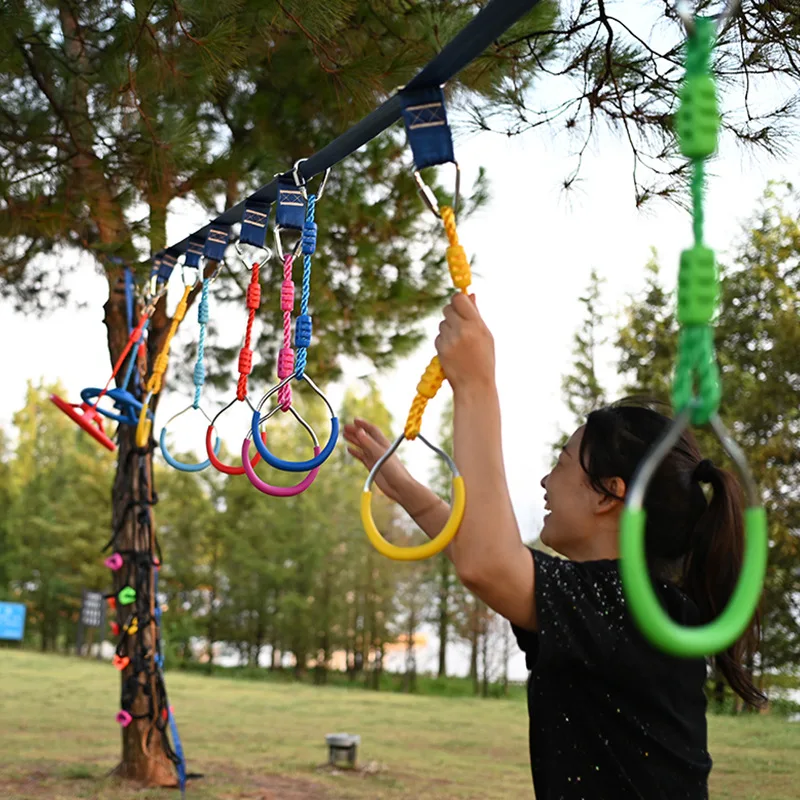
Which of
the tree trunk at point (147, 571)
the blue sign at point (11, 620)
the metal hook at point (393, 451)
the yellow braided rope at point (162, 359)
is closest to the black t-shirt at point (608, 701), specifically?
the metal hook at point (393, 451)

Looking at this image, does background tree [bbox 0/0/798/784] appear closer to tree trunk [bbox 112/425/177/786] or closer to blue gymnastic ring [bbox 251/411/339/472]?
tree trunk [bbox 112/425/177/786]

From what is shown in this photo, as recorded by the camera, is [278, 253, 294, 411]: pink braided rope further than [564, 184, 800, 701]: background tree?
No

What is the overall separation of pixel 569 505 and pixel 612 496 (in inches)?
3.0

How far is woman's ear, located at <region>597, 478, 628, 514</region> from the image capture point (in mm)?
1582

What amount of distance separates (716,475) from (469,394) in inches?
24.0

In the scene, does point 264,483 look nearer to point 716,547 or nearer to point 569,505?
point 569,505

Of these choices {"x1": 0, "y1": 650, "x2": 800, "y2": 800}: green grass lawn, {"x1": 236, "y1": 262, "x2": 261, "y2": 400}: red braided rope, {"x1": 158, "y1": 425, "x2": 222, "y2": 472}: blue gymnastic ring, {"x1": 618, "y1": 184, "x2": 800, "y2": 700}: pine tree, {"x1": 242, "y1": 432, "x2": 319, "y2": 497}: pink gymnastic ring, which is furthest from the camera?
{"x1": 618, "y1": 184, "x2": 800, "y2": 700}: pine tree

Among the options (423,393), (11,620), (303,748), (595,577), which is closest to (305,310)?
(423,393)

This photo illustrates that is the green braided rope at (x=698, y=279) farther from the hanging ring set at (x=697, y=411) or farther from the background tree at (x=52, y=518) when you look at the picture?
the background tree at (x=52, y=518)

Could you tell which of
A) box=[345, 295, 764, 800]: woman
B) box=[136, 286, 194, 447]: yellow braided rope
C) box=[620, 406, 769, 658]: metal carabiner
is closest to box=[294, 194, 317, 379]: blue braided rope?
box=[345, 295, 764, 800]: woman

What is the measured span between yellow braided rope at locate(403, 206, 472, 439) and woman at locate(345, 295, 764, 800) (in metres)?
0.06

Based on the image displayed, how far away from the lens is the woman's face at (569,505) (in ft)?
5.26

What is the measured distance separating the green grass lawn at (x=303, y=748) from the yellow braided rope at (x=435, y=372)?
3.93 metres

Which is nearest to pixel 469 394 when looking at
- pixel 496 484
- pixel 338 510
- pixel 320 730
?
pixel 496 484
